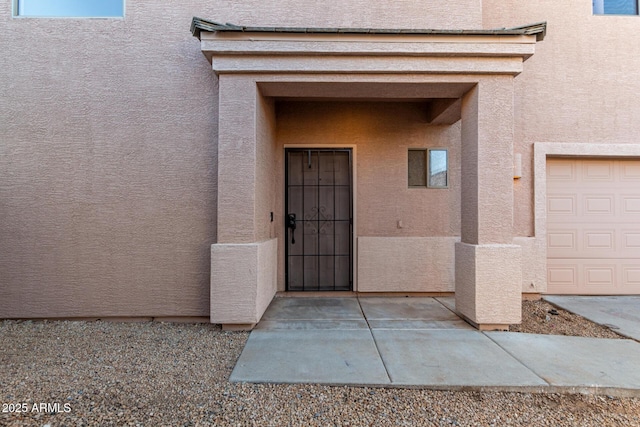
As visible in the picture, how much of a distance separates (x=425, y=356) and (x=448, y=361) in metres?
0.21

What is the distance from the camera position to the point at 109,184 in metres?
4.13

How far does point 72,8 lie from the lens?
14.1ft

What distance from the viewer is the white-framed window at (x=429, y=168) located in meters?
5.27

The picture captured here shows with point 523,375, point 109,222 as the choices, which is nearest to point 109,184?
point 109,222

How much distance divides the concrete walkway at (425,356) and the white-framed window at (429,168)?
212 centimetres

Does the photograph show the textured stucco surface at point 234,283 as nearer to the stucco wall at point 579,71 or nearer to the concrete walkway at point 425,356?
the concrete walkway at point 425,356

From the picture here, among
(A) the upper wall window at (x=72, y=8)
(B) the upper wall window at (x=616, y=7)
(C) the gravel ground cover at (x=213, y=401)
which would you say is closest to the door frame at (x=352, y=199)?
(C) the gravel ground cover at (x=213, y=401)

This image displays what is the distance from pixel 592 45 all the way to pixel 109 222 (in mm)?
7658

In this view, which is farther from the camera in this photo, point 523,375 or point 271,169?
point 271,169

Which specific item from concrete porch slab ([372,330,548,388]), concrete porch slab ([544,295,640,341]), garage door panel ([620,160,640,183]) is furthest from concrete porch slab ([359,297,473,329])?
garage door panel ([620,160,640,183])

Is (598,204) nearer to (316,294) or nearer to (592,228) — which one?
(592,228)

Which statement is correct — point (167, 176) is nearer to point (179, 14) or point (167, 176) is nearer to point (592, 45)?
point (179, 14)

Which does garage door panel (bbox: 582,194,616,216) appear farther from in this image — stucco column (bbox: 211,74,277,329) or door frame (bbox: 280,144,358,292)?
stucco column (bbox: 211,74,277,329)

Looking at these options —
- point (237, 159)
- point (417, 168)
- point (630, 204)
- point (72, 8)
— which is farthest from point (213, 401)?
point (630, 204)
